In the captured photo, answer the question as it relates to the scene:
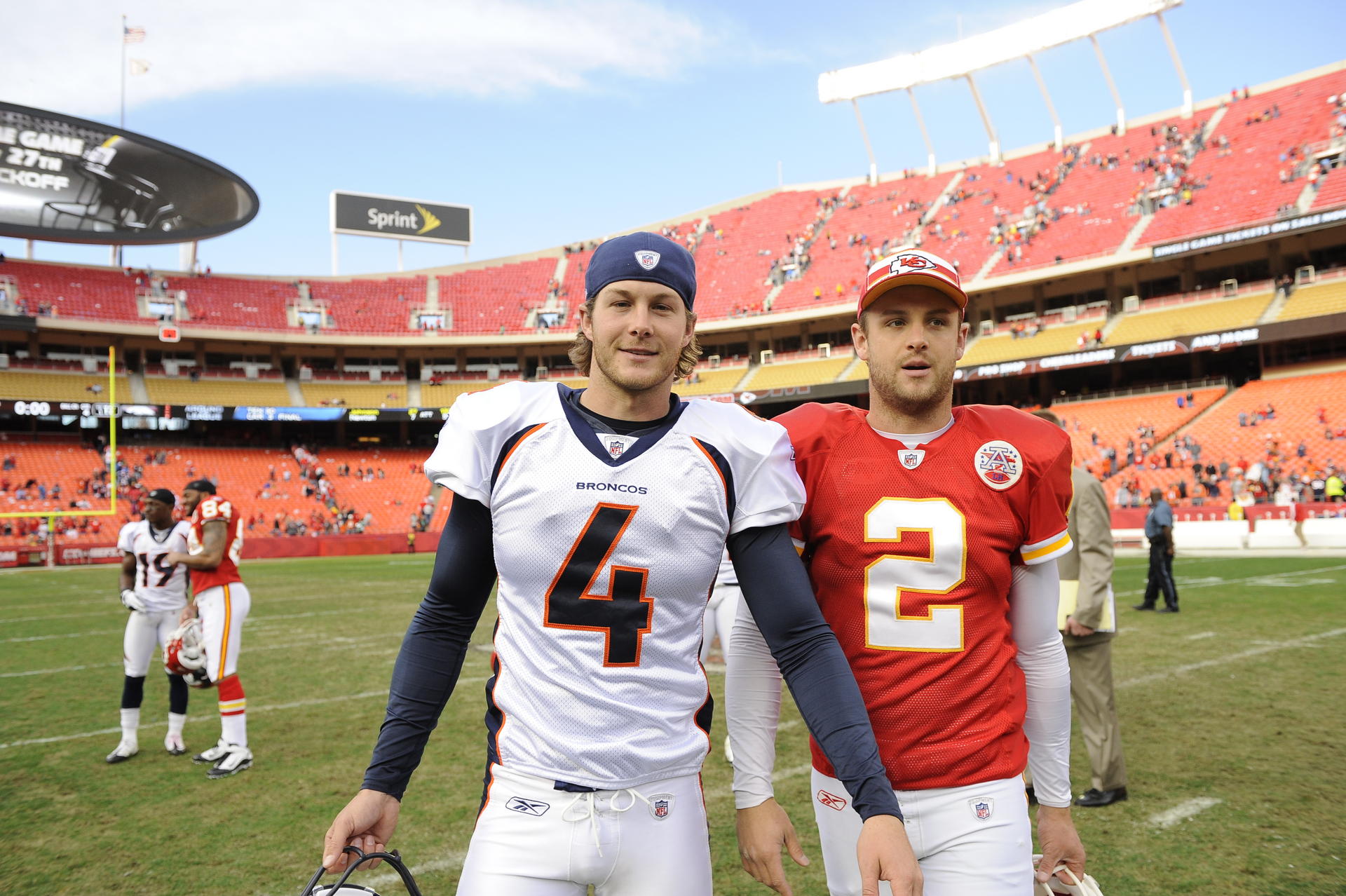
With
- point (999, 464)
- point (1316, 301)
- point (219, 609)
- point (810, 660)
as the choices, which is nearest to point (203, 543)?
point (219, 609)

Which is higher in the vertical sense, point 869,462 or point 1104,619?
point 869,462

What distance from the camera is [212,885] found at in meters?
4.27

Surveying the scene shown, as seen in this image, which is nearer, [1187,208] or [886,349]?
[886,349]

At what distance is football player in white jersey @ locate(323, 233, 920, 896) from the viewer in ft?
6.36

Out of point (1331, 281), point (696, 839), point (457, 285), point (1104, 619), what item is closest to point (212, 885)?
point (696, 839)

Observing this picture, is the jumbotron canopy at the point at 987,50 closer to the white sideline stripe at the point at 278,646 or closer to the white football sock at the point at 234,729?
the white sideline stripe at the point at 278,646

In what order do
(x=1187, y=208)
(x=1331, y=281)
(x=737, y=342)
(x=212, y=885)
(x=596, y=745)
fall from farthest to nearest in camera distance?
(x=737, y=342) → (x=1187, y=208) → (x=1331, y=281) → (x=212, y=885) → (x=596, y=745)

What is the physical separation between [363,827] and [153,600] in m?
6.30

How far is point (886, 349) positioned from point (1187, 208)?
3783cm

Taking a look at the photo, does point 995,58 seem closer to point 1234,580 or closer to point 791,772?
point 1234,580

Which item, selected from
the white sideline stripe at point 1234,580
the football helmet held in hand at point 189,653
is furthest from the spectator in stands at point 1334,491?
the football helmet held in hand at point 189,653

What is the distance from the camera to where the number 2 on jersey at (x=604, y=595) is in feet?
6.61

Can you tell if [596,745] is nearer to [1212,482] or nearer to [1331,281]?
[1212,482]

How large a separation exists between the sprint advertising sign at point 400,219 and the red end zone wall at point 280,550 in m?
25.8
